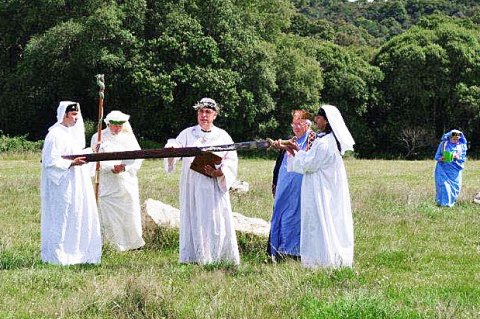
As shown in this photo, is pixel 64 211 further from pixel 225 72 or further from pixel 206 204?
pixel 225 72

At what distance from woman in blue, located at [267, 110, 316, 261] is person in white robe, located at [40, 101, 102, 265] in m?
2.87

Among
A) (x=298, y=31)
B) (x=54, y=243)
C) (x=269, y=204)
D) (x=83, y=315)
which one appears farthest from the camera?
(x=298, y=31)

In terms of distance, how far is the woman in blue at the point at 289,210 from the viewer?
10.4m

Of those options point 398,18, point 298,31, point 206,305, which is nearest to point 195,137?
point 206,305

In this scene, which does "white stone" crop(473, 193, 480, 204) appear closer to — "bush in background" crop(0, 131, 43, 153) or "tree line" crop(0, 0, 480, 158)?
"tree line" crop(0, 0, 480, 158)

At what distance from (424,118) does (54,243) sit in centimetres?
4406

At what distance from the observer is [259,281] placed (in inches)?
Answer: 321

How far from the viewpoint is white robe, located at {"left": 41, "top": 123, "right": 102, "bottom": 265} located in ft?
31.7

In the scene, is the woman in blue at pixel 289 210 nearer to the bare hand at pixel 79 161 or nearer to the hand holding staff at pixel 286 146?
the hand holding staff at pixel 286 146

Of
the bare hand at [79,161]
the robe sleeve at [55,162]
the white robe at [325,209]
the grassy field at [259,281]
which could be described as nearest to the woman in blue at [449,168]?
the grassy field at [259,281]

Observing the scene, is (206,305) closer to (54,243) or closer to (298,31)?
(54,243)

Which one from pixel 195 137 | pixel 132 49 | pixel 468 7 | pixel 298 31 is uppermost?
pixel 468 7

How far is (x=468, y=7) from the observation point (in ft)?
306

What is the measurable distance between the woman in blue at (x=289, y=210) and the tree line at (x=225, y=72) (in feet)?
89.9
